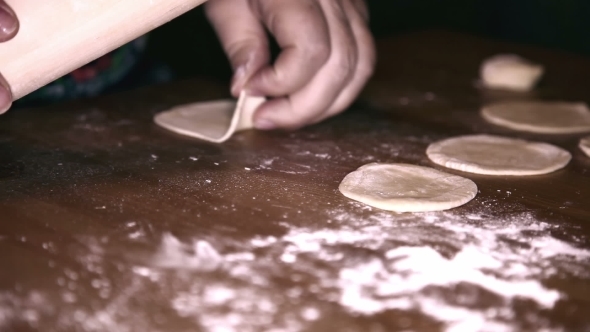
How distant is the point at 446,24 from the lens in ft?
14.5

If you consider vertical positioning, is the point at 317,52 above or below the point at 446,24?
above

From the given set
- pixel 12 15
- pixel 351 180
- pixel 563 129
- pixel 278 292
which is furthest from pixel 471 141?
pixel 12 15

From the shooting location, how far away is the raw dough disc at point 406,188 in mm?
1218

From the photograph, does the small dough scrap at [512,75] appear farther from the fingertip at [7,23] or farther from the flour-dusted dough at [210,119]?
the fingertip at [7,23]

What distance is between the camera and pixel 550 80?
2314 millimetres

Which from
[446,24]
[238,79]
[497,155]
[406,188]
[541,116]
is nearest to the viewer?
[406,188]

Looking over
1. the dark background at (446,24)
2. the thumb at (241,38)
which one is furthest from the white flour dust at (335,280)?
the dark background at (446,24)

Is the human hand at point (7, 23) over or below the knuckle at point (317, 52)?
over

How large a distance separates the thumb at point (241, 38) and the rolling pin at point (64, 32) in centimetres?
39

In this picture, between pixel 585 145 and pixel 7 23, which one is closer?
pixel 7 23

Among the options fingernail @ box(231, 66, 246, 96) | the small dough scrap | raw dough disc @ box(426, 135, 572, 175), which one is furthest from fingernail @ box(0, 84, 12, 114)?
the small dough scrap

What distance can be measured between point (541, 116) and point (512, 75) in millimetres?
368

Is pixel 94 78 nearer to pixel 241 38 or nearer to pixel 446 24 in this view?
pixel 241 38

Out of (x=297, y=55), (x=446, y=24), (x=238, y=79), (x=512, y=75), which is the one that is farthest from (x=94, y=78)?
(x=446, y=24)
